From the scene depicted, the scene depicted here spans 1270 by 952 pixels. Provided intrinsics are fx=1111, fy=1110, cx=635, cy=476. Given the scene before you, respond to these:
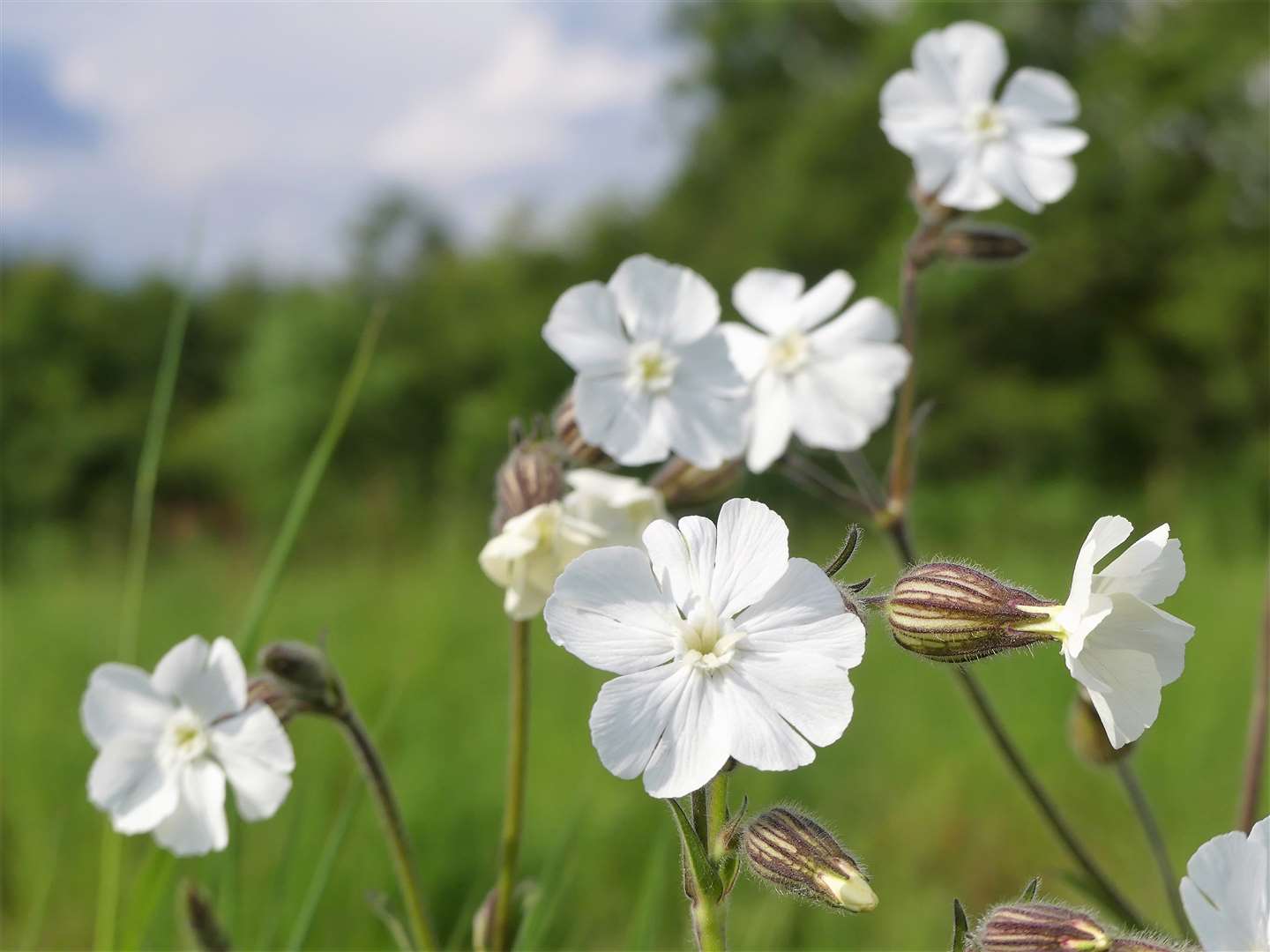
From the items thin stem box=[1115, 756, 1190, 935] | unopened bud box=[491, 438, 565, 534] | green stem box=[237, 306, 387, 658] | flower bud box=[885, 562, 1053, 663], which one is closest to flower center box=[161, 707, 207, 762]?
green stem box=[237, 306, 387, 658]

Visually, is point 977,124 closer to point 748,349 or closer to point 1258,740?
point 748,349

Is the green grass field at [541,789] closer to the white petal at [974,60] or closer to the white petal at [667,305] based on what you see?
the white petal at [667,305]

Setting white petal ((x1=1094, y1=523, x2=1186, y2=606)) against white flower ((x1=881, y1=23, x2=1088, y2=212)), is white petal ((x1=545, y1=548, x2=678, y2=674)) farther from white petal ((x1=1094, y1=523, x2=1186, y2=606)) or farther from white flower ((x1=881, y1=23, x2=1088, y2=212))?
white flower ((x1=881, y1=23, x2=1088, y2=212))

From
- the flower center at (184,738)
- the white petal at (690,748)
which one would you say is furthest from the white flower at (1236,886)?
the flower center at (184,738)

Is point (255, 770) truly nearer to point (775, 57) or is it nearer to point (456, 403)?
point (456, 403)

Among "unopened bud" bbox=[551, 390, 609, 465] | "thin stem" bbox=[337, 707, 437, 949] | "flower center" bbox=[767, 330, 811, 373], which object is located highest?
"flower center" bbox=[767, 330, 811, 373]

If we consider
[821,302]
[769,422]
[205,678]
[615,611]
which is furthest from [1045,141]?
[205,678]
